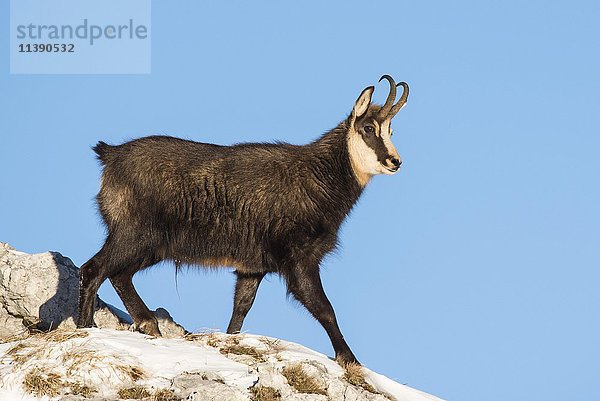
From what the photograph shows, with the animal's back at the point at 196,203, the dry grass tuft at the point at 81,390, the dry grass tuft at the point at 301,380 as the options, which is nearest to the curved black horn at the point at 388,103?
the animal's back at the point at 196,203

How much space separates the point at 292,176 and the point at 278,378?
3.39m

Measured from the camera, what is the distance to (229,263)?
42.4ft

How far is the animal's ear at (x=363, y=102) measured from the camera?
1334cm

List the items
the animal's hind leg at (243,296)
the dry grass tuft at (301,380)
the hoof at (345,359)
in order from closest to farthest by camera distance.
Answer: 1. the dry grass tuft at (301,380)
2. the hoof at (345,359)
3. the animal's hind leg at (243,296)

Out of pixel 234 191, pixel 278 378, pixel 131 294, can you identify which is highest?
pixel 234 191

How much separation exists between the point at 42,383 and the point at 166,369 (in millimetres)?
1155

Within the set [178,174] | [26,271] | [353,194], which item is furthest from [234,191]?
[26,271]

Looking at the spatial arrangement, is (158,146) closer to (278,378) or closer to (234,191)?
(234,191)

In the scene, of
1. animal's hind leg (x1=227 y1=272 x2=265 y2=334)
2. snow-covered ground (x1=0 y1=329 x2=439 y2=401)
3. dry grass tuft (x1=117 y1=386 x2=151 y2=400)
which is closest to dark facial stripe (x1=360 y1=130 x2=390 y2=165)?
animal's hind leg (x1=227 y1=272 x2=265 y2=334)

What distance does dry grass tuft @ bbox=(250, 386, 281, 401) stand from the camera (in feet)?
32.0

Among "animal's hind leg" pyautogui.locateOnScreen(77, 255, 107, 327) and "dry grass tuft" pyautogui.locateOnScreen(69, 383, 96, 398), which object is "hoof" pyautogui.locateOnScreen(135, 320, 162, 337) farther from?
"dry grass tuft" pyautogui.locateOnScreen(69, 383, 96, 398)

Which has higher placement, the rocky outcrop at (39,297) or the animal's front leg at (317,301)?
the rocky outcrop at (39,297)

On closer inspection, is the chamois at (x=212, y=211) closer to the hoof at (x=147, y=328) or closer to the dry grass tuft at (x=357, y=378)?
the hoof at (x=147, y=328)

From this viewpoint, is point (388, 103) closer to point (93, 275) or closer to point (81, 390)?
point (93, 275)
